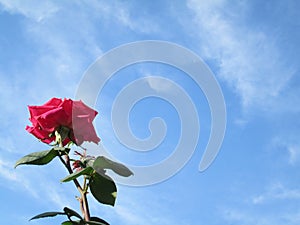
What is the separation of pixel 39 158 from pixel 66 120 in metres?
0.21

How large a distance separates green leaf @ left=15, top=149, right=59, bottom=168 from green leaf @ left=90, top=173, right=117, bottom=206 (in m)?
0.16

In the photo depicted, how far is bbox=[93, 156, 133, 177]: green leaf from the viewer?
1.37m

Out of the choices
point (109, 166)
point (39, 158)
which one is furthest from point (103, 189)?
point (39, 158)

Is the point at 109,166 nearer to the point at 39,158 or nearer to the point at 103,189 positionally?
the point at 103,189

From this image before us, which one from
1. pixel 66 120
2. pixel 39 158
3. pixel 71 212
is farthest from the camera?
pixel 66 120

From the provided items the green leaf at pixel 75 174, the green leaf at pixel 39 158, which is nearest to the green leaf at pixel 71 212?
the green leaf at pixel 75 174

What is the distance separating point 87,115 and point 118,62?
247 millimetres

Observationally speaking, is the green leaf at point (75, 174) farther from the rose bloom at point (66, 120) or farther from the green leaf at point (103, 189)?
the rose bloom at point (66, 120)

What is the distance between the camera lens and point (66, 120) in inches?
62.4

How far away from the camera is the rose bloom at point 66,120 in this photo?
1.55m

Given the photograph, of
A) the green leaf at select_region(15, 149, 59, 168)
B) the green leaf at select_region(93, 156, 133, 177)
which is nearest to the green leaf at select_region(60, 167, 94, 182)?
the green leaf at select_region(93, 156, 133, 177)

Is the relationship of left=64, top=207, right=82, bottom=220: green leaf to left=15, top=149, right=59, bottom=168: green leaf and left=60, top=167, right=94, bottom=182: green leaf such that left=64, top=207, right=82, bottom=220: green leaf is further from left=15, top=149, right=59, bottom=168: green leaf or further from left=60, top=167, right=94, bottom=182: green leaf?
left=15, top=149, right=59, bottom=168: green leaf

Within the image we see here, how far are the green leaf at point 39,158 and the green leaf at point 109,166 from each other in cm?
17

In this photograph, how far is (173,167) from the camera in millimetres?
1383
